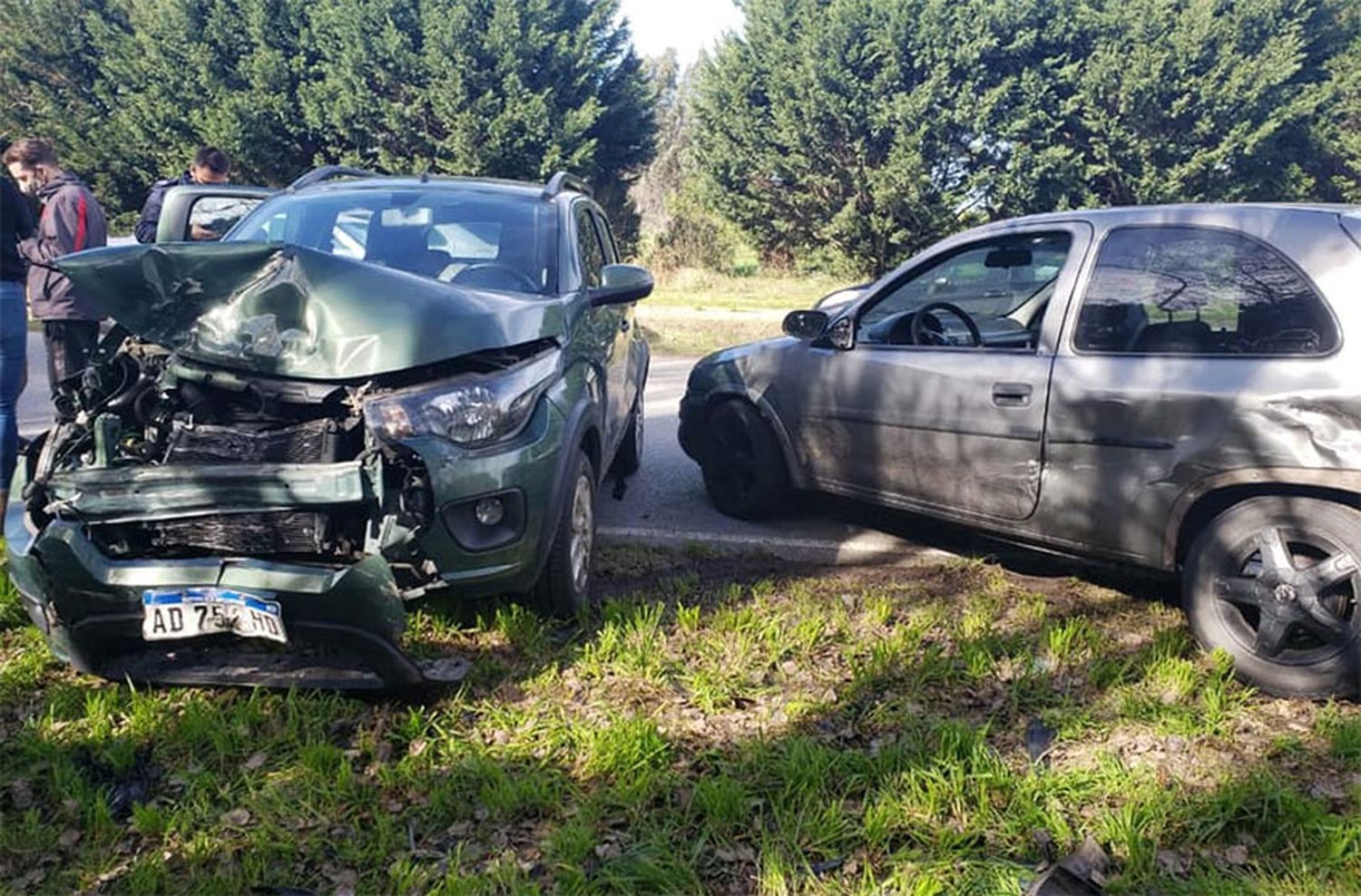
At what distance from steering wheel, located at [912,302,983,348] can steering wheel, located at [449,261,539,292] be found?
69.5 inches

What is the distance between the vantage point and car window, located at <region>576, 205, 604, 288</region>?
450cm

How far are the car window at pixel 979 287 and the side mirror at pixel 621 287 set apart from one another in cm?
107

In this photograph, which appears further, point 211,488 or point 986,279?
point 986,279

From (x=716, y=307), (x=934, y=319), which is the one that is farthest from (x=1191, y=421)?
(x=716, y=307)

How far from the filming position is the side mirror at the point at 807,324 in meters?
4.50

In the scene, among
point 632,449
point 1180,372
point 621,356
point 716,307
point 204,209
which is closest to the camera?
point 1180,372

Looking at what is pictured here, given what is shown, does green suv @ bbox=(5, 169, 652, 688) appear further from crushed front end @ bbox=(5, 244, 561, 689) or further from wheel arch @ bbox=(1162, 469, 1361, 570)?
wheel arch @ bbox=(1162, 469, 1361, 570)

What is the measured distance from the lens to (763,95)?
25.0 metres

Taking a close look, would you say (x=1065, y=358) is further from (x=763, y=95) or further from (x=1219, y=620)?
(x=763, y=95)

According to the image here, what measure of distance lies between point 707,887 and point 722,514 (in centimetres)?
291

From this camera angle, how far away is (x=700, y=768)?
2.79m

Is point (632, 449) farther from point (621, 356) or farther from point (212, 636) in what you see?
point (212, 636)

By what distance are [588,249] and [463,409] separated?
2.13 metres

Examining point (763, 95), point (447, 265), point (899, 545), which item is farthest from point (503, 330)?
point (763, 95)
